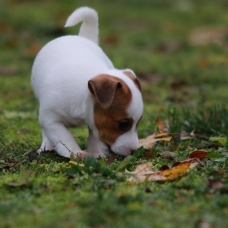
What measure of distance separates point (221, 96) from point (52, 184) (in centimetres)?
451

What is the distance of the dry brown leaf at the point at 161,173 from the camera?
4141 millimetres

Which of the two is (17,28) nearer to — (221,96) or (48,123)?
(221,96)

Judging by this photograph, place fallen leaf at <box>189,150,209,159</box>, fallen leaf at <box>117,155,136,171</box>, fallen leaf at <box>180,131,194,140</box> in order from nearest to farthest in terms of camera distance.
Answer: fallen leaf at <box>117,155,136,171</box> → fallen leaf at <box>189,150,209,159</box> → fallen leaf at <box>180,131,194,140</box>

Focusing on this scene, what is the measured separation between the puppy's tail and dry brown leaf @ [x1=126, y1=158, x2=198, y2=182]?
180 centimetres

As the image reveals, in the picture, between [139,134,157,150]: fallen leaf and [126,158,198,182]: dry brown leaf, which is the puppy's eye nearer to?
[126,158,198,182]: dry brown leaf

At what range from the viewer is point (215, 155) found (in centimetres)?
466

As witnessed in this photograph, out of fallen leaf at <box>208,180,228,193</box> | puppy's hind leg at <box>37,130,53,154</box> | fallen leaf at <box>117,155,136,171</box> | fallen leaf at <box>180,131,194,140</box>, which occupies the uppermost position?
fallen leaf at <box>208,180,228,193</box>

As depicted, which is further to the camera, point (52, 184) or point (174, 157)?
point (174, 157)

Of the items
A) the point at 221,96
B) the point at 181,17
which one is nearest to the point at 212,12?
the point at 181,17

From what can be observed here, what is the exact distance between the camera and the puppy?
15.4 ft

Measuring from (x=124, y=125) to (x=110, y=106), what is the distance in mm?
165

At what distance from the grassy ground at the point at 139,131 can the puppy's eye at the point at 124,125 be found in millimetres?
205

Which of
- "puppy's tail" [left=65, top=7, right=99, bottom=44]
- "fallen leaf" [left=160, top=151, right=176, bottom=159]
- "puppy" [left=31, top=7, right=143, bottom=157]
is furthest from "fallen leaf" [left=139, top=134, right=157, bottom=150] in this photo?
"puppy's tail" [left=65, top=7, right=99, bottom=44]

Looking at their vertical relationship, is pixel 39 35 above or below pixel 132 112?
below
